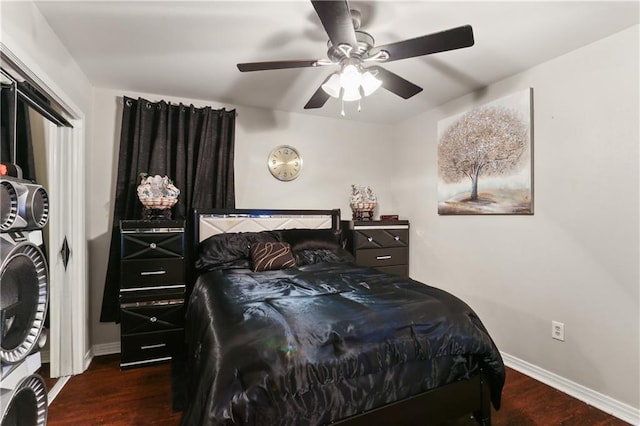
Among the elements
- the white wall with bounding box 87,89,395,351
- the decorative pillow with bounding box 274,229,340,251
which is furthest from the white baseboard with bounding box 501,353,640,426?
the white wall with bounding box 87,89,395,351

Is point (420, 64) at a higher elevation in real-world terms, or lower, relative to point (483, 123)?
higher

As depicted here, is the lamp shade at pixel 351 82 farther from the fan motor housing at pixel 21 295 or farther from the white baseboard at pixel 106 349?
the white baseboard at pixel 106 349

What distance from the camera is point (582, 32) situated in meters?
2.08

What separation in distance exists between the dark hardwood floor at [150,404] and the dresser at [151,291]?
0.18m

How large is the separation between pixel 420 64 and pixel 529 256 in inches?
70.9

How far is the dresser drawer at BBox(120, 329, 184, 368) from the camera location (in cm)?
254

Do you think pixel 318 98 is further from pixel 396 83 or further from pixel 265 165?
pixel 265 165

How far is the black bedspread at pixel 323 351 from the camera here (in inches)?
49.8

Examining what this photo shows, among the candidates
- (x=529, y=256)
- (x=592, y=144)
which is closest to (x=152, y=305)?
(x=529, y=256)

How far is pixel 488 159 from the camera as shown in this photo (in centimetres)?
286

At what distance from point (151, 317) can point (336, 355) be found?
1.90 m

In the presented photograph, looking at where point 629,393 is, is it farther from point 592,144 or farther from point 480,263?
point 592,144

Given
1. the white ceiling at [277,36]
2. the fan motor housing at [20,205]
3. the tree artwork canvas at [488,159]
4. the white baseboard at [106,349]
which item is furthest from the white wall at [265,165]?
the fan motor housing at [20,205]

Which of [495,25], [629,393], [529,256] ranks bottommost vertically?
[629,393]
